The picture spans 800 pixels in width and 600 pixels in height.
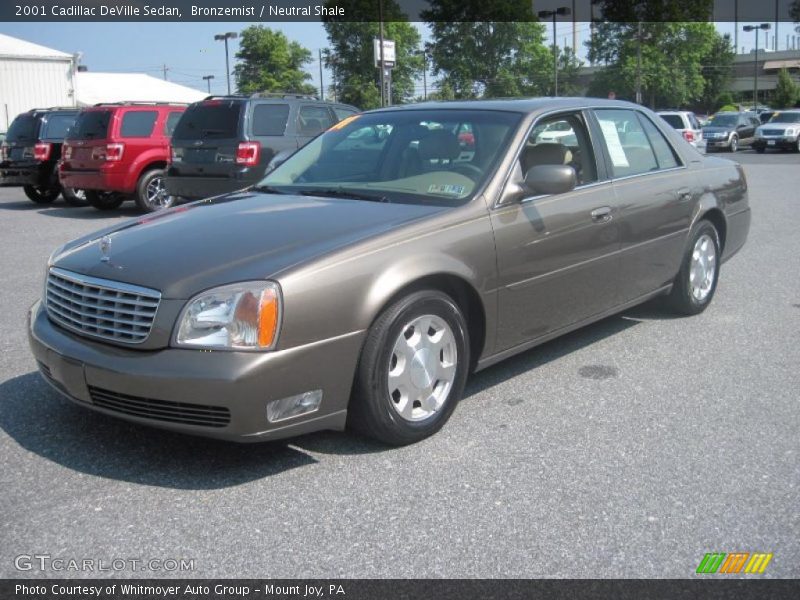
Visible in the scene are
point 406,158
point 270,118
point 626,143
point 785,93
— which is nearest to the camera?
point 406,158

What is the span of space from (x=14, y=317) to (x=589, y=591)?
5.17 meters

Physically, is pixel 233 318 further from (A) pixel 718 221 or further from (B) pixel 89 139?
(B) pixel 89 139

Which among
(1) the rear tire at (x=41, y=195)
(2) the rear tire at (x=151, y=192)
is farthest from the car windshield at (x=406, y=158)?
(1) the rear tire at (x=41, y=195)

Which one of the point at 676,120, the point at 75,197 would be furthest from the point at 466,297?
the point at 676,120

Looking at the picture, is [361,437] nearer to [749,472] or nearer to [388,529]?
[388,529]

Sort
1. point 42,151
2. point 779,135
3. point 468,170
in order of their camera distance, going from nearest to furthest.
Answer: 1. point 468,170
2. point 42,151
3. point 779,135

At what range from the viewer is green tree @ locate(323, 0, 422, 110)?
73000 mm

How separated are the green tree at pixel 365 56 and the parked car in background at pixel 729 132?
38774 millimetres

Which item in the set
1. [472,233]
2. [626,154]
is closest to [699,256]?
[626,154]

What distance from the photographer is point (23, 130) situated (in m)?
16.8

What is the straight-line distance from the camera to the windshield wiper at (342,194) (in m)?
4.52

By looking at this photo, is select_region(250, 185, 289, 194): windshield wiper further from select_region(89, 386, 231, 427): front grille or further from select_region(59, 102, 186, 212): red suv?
select_region(59, 102, 186, 212): red suv

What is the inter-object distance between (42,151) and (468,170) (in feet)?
43.7

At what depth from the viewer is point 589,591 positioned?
2.76 metres
